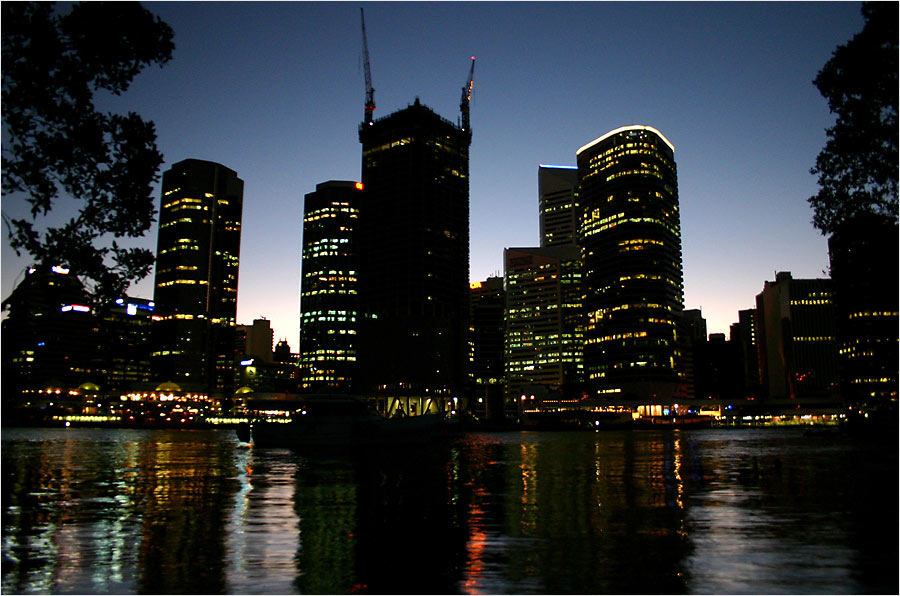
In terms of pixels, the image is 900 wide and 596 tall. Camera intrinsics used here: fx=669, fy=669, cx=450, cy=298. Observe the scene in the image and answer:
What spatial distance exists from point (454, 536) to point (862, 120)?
14895mm

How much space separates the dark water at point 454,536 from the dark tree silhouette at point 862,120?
27.6 feet

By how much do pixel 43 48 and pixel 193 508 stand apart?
44.3 feet

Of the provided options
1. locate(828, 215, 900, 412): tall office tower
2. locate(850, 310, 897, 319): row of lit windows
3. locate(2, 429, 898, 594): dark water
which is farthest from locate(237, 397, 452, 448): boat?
locate(850, 310, 897, 319): row of lit windows

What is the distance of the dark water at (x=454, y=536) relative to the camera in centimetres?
1077

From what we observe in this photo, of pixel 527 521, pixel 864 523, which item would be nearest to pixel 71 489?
pixel 527 521

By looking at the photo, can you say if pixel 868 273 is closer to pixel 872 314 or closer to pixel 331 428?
pixel 872 314

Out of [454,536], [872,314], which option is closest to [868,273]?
[872,314]

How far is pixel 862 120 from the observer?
1758cm

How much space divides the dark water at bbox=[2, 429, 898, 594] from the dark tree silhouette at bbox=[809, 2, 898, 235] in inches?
331

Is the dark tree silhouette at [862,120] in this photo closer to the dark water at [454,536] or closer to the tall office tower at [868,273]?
the tall office tower at [868,273]

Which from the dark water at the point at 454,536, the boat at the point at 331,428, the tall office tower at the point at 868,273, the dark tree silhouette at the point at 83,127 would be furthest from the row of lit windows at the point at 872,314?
the boat at the point at 331,428

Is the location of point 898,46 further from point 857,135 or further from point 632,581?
point 632,581

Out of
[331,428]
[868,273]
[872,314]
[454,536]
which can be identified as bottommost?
[331,428]

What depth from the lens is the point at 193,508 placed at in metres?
19.9
